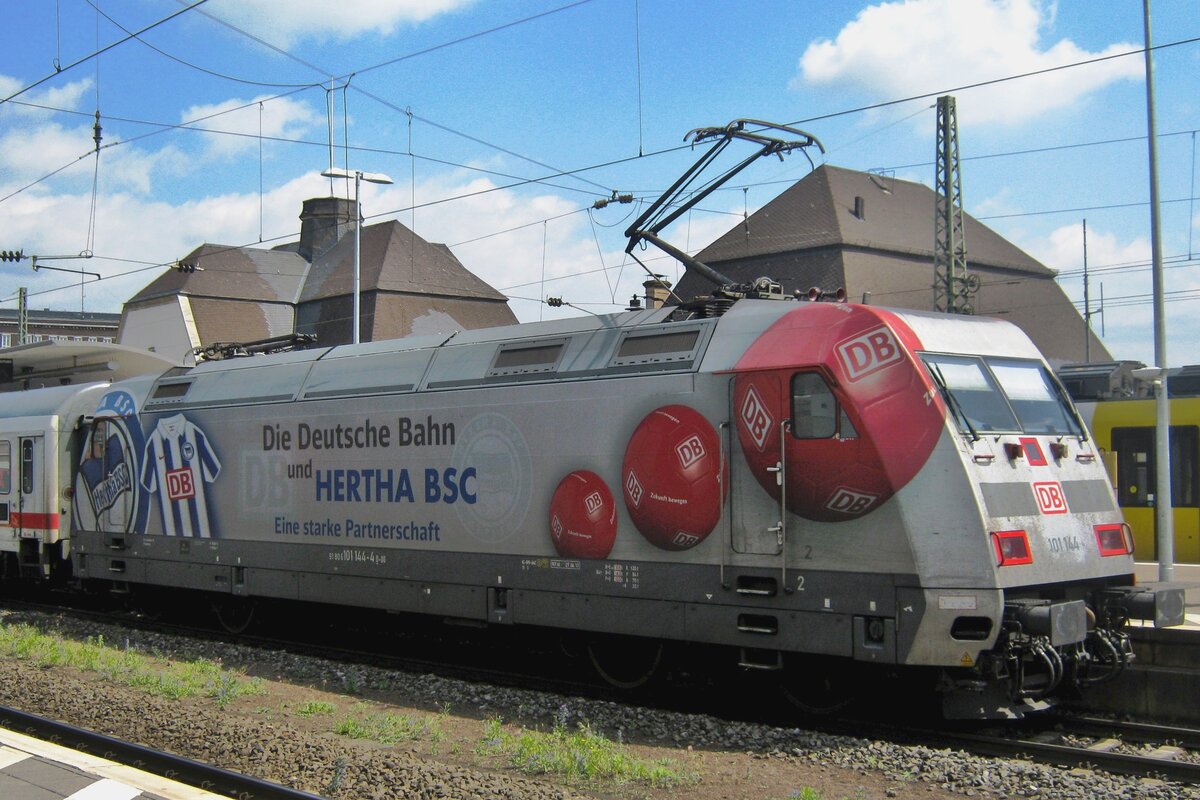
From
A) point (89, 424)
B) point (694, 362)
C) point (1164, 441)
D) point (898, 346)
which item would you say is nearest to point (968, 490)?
point (898, 346)

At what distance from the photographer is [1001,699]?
29.0 feet

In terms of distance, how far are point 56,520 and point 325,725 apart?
10024mm

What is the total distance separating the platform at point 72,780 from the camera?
22.7 feet

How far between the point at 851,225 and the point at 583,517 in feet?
141

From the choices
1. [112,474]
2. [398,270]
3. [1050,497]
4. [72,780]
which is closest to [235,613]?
[112,474]

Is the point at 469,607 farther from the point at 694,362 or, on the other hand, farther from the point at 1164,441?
the point at 1164,441

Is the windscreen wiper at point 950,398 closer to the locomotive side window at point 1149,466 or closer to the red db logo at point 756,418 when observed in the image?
the red db logo at point 756,418

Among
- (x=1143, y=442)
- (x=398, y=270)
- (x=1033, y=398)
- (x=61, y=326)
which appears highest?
(x=61, y=326)

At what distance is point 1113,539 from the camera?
9.60 meters

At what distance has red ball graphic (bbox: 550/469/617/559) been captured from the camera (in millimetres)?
10453

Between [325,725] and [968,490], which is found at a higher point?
[968,490]

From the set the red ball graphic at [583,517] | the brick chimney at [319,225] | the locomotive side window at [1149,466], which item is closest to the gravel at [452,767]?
the red ball graphic at [583,517]

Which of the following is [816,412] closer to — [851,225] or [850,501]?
[850,501]

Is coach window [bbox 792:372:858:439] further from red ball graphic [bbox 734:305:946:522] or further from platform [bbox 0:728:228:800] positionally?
platform [bbox 0:728:228:800]
